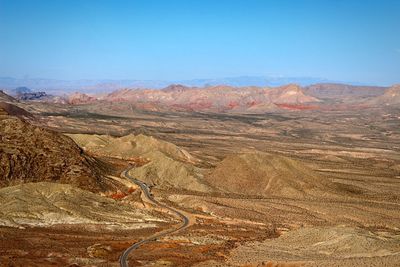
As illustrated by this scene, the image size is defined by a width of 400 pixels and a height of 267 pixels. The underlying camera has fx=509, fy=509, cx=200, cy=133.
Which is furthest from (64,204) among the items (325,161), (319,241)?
(325,161)

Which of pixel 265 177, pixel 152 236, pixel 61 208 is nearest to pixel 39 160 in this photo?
pixel 61 208

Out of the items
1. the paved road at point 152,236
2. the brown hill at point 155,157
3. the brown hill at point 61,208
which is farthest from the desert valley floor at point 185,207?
the paved road at point 152,236

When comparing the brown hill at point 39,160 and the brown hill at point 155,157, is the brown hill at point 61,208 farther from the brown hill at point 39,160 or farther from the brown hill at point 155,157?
the brown hill at point 155,157

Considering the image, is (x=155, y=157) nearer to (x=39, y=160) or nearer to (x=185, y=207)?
(x=39, y=160)

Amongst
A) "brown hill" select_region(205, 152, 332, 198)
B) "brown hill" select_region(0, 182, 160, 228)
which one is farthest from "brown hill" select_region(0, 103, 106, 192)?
"brown hill" select_region(205, 152, 332, 198)

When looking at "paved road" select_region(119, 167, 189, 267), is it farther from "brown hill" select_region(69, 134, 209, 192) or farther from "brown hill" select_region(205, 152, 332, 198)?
"brown hill" select_region(205, 152, 332, 198)

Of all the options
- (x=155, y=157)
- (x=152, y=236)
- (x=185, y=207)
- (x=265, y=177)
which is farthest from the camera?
(x=155, y=157)
